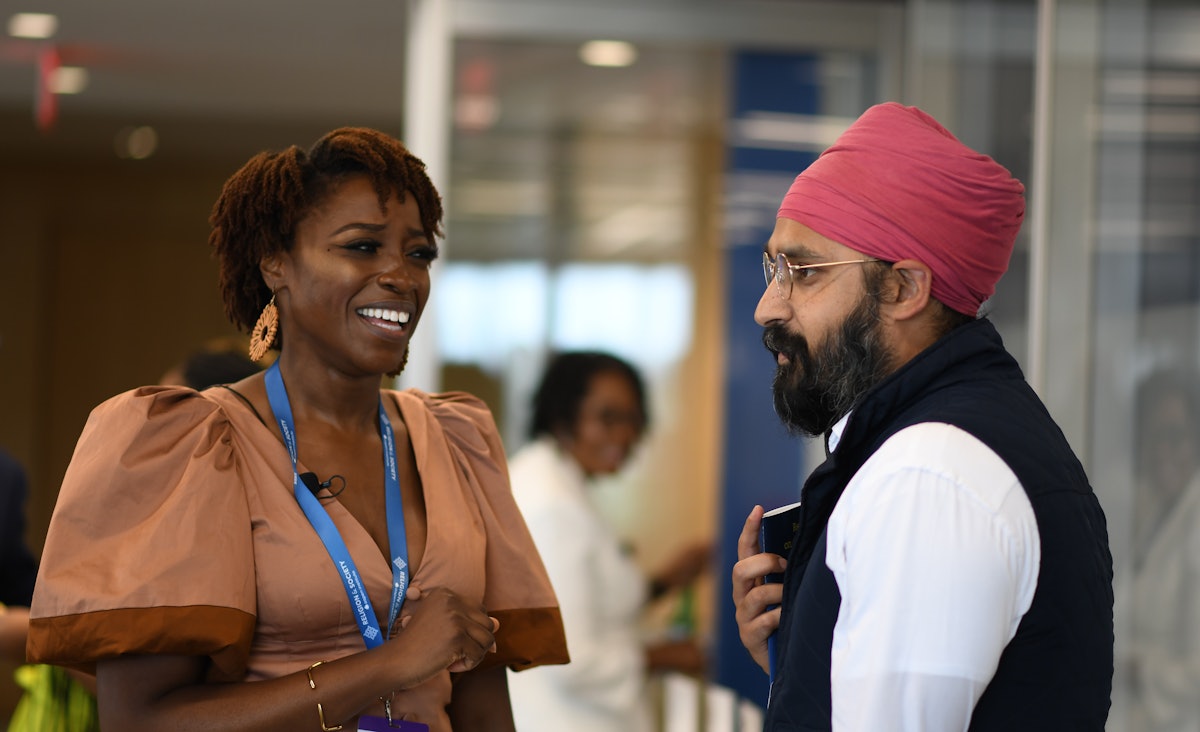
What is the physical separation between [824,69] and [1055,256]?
1.45 metres

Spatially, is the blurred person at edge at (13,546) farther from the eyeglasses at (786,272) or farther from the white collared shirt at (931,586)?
the white collared shirt at (931,586)

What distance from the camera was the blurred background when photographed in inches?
150

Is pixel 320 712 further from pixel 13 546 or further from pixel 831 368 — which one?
pixel 13 546

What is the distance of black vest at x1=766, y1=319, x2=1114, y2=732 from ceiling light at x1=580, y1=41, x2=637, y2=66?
3561mm

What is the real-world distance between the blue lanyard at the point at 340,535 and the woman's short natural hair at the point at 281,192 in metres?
0.18

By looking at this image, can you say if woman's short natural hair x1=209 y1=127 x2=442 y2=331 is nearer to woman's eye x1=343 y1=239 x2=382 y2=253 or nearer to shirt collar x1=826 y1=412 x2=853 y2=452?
woman's eye x1=343 y1=239 x2=382 y2=253

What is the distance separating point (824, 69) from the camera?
5.34 m

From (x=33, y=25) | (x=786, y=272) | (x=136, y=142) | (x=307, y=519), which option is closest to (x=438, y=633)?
(x=307, y=519)


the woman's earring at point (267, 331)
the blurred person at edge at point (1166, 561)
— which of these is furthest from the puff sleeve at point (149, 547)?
the blurred person at edge at point (1166, 561)

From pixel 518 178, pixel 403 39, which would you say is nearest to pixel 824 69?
pixel 518 178

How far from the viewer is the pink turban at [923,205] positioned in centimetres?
186

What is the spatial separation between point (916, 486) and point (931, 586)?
120mm

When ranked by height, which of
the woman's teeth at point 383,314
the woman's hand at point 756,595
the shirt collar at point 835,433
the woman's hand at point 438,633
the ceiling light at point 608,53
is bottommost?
the woman's hand at point 438,633

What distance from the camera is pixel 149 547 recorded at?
1.91m
